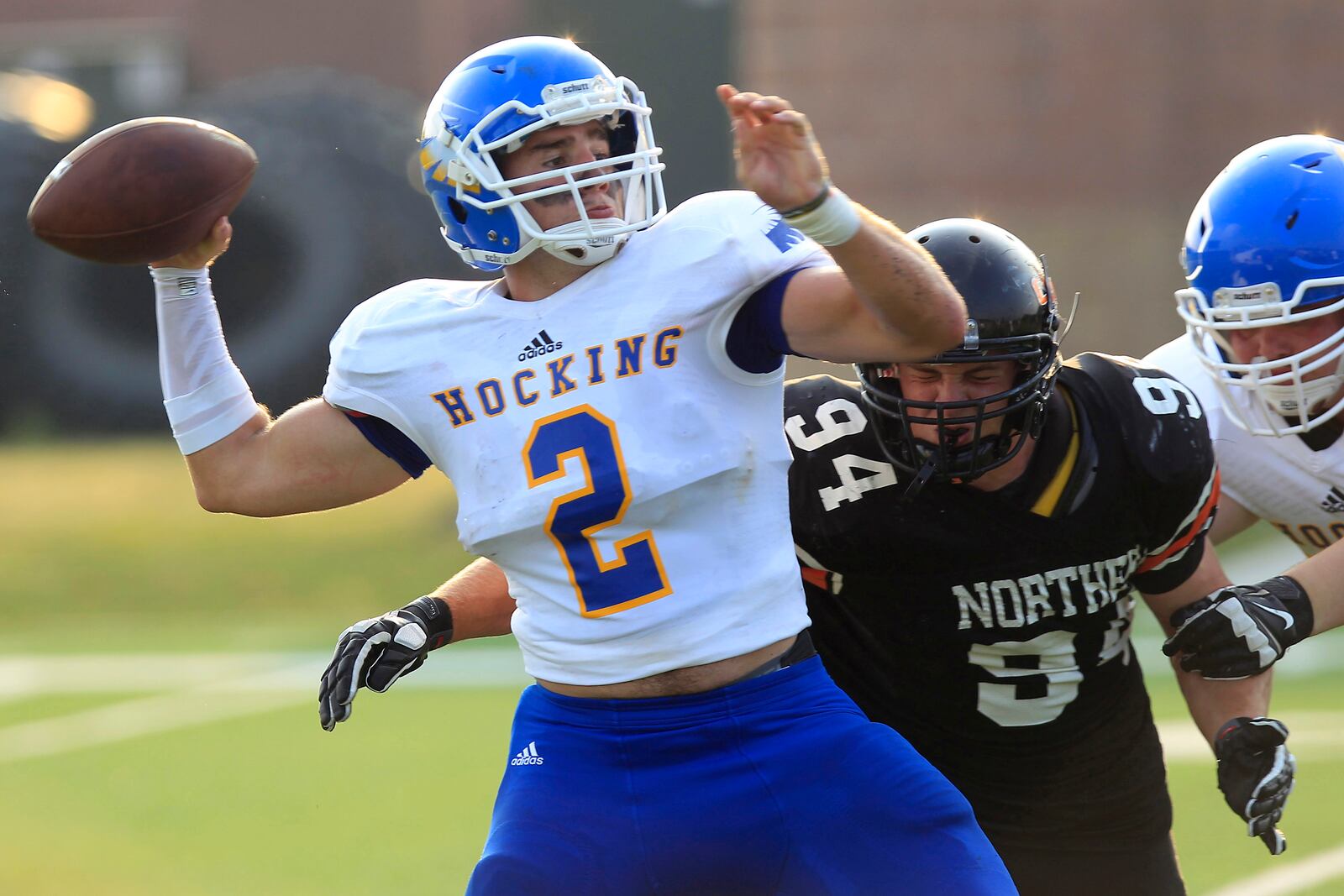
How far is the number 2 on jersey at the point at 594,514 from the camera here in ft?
8.31

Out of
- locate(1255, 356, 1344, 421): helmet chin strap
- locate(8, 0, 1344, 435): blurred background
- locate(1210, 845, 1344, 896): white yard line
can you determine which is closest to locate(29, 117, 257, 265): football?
locate(1255, 356, 1344, 421): helmet chin strap

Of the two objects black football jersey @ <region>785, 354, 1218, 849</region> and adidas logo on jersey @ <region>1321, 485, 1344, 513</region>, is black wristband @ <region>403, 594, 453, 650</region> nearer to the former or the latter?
black football jersey @ <region>785, 354, 1218, 849</region>

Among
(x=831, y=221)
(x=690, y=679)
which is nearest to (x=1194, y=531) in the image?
(x=690, y=679)

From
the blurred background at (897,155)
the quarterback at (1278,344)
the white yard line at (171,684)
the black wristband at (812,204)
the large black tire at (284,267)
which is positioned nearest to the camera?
the black wristband at (812,204)

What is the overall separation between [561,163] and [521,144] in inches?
2.8

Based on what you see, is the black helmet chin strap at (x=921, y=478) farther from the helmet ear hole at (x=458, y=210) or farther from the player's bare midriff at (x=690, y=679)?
the helmet ear hole at (x=458, y=210)

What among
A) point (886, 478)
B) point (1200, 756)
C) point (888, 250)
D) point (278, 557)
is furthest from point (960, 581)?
point (278, 557)

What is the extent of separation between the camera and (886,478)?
2.98 metres

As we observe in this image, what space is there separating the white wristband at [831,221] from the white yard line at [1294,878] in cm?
296

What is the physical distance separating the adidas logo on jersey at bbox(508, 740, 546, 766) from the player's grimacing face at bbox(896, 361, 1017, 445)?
33.2 inches

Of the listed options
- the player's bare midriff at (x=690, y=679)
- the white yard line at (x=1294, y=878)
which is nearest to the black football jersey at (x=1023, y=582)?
the player's bare midriff at (x=690, y=679)

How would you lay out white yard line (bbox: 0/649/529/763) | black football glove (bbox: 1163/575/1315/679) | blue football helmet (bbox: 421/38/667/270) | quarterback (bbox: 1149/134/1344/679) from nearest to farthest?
blue football helmet (bbox: 421/38/667/270) < black football glove (bbox: 1163/575/1315/679) < quarterback (bbox: 1149/134/1344/679) < white yard line (bbox: 0/649/529/763)

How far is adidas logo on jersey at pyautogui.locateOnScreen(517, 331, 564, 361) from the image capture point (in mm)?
2607

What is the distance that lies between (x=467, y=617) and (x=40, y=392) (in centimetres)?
1006
